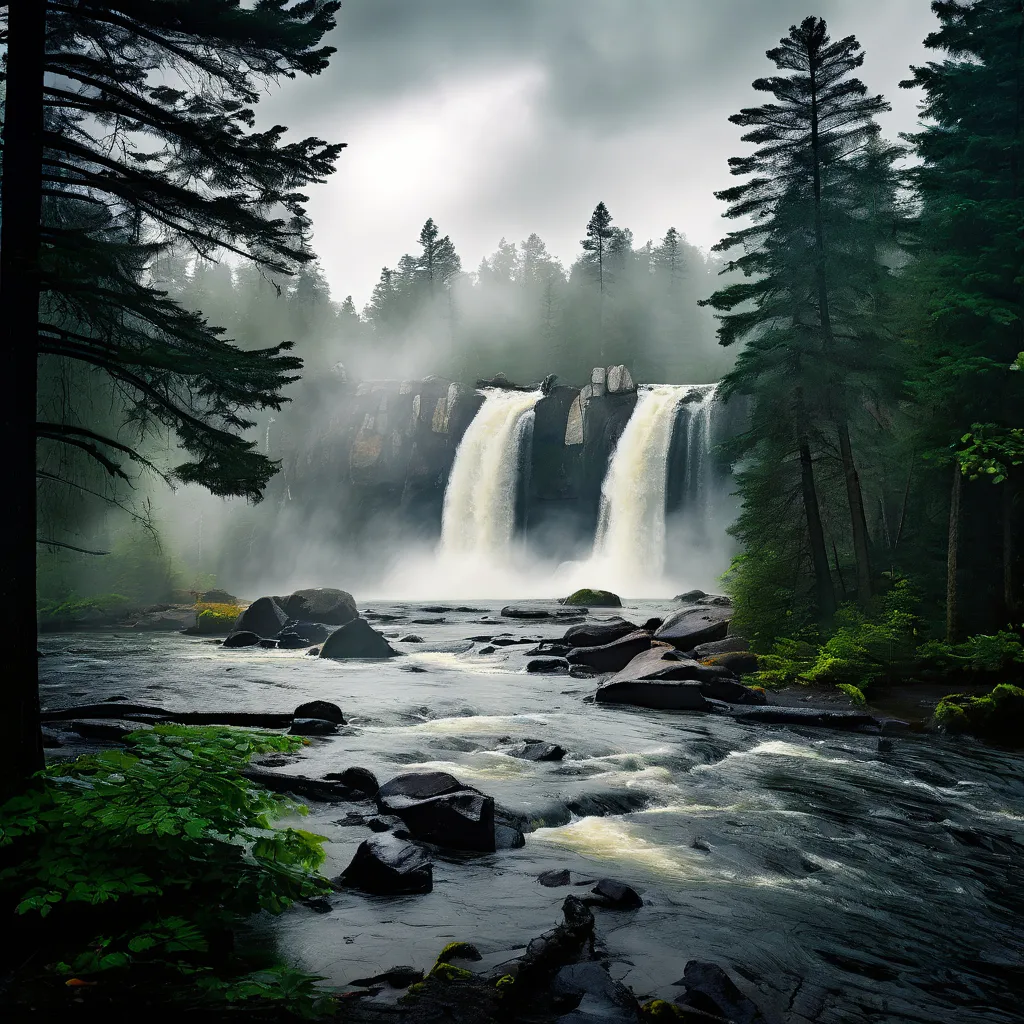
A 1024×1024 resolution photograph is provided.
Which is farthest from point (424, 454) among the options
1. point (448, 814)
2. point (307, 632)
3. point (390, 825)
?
point (448, 814)

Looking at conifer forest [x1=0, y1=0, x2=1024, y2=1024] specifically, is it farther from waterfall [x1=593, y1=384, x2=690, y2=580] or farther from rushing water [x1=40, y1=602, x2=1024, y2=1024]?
waterfall [x1=593, y1=384, x2=690, y2=580]

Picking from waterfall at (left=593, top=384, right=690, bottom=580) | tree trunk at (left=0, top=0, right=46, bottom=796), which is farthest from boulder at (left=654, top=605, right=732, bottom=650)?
waterfall at (left=593, top=384, right=690, bottom=580)

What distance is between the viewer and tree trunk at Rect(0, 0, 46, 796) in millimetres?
4957

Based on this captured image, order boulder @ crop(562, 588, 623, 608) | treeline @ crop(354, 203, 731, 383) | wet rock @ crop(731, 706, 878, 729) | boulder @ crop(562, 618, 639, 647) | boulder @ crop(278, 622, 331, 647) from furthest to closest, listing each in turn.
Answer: treeline @ crop(354, 203, 731, 383) → boulder @ crop(562, 588, 623, 608) → boulder @ crop(278, 622, 331, 647) → boulder @ crop(562, 618, 639, 647) → wet rock @ crop(731, 706, 878, 729)

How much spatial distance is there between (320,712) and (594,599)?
27745 mm

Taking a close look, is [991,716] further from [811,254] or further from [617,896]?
[811,254]

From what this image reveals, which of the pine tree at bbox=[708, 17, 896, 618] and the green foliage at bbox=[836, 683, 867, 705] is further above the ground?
the pine tree at bbox=[708, 17, 896, 618]

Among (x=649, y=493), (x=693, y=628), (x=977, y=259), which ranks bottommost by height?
(x=693, y=628)

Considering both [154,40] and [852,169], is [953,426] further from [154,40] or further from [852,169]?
[154,40]

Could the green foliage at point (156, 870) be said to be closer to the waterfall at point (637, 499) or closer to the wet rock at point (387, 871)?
the wet rock at point (387, 871)

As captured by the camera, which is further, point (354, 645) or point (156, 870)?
point (354, 645)

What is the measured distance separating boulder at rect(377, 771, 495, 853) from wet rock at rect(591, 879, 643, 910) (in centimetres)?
135

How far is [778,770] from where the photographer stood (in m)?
10.2

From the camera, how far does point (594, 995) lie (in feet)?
13.4
